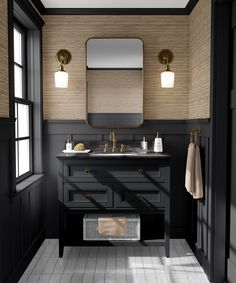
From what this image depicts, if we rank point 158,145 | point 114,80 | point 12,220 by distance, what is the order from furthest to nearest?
point 114,80, point 158,145, point 12,220

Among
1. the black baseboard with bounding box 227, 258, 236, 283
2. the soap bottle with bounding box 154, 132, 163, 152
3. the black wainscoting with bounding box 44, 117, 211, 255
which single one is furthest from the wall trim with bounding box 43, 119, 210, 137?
the black baseboard with bounding box 227, 258, 236, 283

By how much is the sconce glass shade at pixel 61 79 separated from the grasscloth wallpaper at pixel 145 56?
16 cm

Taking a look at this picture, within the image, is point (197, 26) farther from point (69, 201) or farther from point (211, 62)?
point (69, 201)

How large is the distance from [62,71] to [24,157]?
987 millimetres

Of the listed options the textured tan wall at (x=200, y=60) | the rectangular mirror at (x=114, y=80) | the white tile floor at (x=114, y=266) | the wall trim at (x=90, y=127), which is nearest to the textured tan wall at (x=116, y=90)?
the rectangular mirror at (x=114, y=80)

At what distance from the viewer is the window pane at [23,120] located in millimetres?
3523

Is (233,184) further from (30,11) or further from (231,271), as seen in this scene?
(30,11)

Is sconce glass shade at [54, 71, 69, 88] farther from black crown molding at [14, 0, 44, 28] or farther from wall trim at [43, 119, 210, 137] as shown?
black crown molding at [14, 0, 44, 28]

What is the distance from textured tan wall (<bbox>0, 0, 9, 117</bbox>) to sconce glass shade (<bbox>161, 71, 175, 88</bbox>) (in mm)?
1753

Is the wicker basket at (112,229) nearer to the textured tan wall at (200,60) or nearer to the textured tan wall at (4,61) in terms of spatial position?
the textured tan wall at (200,60)

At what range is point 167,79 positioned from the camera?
3.84 m

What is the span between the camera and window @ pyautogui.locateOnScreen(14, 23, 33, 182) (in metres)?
3.45

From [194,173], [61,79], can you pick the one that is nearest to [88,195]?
[194,173]

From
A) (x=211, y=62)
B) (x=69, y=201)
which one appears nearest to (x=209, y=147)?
(x=211, y=62)
